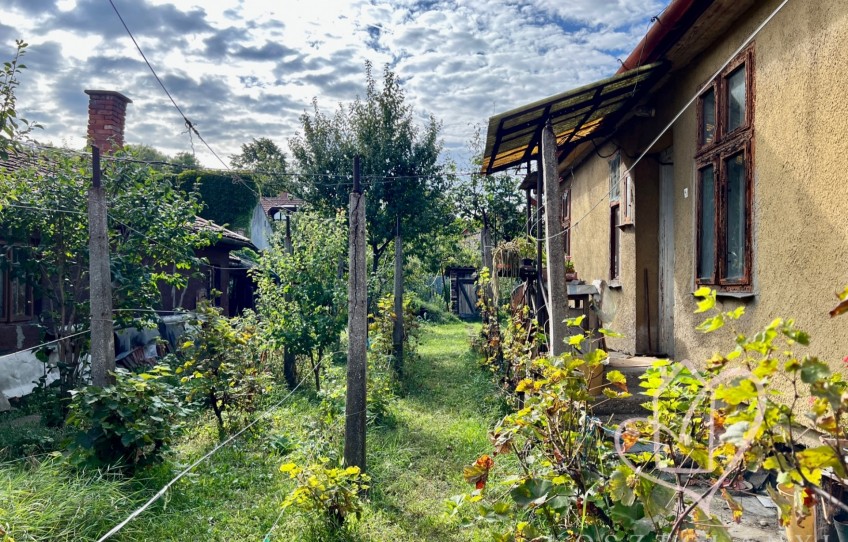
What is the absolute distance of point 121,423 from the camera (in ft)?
15.3

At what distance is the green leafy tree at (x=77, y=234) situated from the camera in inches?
271

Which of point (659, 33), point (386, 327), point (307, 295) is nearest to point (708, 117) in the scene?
point (659, 33)

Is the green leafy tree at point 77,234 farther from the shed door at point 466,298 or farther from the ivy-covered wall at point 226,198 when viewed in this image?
the shed door at point 466,298

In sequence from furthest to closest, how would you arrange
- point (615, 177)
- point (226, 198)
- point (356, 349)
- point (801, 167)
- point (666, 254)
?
point (226, 198) → point (615, 177) → point (666, 254) → point (356, 349) → point (801, 167)

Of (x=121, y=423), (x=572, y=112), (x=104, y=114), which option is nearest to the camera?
(x=121, y=423)

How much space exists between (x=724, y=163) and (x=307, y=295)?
19.9 ft

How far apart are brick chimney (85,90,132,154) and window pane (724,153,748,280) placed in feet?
35.8

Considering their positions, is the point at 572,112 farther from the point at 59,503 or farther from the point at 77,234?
the point at 77,234

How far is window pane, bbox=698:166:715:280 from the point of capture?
5102 millimetres

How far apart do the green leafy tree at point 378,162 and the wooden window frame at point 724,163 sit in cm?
949

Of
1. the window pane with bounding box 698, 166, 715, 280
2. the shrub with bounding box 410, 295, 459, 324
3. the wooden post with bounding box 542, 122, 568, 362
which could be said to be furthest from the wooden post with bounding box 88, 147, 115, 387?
the shrub with bounding box 410, 295, 459, 324

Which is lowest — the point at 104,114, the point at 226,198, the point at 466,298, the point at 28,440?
the point at 28,440

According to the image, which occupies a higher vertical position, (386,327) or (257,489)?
(386,327)

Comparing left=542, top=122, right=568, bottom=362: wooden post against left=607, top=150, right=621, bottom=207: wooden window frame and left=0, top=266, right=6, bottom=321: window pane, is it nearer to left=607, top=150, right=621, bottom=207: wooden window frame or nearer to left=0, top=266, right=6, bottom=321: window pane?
left=607, top=150, right=621, bottom=207: wooden window frame
